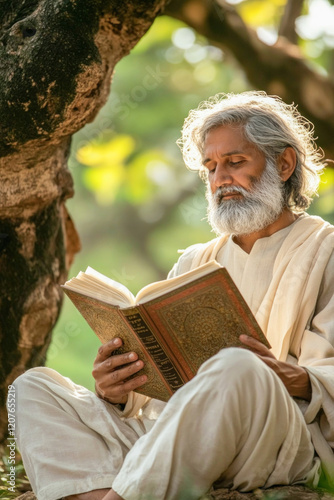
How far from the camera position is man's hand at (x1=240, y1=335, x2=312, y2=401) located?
3.21 metres

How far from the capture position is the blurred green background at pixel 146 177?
11609 mm


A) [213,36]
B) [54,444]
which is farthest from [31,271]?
[213,36]

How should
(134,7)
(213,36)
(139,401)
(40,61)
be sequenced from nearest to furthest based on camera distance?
(139,401) → (40,61) → (134,7) → (213,36)

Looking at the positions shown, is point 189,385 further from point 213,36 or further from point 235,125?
point 213,36

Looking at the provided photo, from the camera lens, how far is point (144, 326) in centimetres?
334

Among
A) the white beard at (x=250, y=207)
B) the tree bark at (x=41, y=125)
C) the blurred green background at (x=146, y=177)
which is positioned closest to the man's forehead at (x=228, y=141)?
the white beard at (x=250, y=207)

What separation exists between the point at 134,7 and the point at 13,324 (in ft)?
6.79

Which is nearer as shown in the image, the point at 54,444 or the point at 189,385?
the point at 189,385

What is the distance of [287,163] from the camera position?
4.41 metres

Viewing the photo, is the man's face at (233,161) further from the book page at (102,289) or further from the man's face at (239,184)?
the book page at (102,289)

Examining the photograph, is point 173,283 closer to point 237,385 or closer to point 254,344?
point 254,344

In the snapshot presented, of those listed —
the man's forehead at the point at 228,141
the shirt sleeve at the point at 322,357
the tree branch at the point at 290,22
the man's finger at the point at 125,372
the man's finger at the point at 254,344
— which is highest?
the tree branch at the point at 290,22

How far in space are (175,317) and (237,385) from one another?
48cm

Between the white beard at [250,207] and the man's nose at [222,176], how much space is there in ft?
0.11
